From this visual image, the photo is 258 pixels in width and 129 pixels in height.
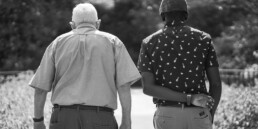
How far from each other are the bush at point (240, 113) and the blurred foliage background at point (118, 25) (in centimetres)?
269

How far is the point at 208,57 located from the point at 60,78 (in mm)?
1166

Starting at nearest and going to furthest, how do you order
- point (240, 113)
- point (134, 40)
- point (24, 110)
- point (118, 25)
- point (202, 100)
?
point (202, 100) → point (24, 110) → point (240, 113) → point (134, 40) → point (118, 25)

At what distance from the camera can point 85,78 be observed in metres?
4.77

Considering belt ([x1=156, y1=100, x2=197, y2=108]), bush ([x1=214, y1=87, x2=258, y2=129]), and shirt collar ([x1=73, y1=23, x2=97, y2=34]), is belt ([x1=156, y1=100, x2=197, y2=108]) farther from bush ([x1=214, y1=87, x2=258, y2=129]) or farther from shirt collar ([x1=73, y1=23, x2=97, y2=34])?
bush ([x1=214, y1=87, x2=258, y2=129])

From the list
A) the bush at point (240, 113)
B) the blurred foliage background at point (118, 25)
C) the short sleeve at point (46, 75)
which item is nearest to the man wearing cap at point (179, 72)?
the short sleeve at point (46, 75)

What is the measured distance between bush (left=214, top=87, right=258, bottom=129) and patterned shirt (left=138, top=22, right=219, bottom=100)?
13.7 ft

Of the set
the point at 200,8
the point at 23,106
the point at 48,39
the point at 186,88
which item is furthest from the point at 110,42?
the point at 200,8

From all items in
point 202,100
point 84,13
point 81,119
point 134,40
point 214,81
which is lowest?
point 134,40

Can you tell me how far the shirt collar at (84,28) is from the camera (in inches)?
194

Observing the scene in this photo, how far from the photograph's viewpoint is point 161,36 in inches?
189

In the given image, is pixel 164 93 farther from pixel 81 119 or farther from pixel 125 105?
pixel 81 119

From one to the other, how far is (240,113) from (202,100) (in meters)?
4.78

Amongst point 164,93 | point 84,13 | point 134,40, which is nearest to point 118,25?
point 134,40

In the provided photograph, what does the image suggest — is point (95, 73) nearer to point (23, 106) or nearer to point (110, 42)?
point (110, 42)
